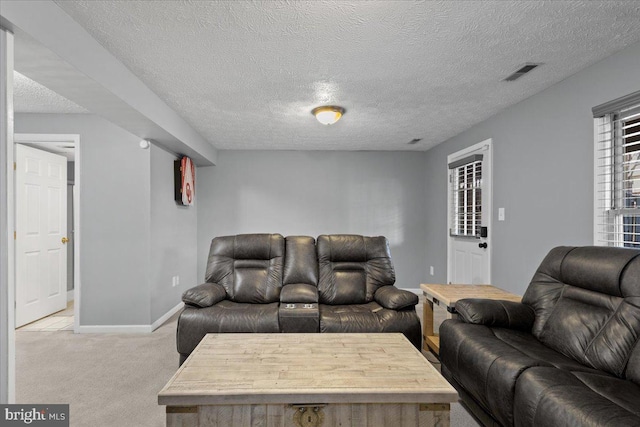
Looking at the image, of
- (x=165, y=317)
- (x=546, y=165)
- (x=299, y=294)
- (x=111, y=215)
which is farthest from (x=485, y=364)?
(x=111, y=215)

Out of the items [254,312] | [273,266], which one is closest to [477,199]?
[273,266]

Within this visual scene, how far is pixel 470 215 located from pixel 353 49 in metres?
2.89

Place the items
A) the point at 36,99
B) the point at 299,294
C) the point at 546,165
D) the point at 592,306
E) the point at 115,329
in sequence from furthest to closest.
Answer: the point at 115,329 < the point at 36,99 < the point at 546,165 < the point at 299,294 < the point at 592,306

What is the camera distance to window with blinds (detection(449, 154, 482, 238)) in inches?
165

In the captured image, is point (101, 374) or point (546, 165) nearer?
point (101, 374)

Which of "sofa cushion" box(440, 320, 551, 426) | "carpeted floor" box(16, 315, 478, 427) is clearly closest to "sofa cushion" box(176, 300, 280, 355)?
"carpeted floor" box(16, 315, 478, 427)

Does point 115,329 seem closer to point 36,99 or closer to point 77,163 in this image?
point 77,163

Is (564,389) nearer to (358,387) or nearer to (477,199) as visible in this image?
(358,387)

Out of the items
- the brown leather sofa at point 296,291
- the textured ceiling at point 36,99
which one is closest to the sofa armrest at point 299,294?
the brown leather sofa at point 296,291

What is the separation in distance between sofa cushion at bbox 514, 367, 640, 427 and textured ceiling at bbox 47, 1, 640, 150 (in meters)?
1.85

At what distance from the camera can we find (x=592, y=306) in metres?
2.03

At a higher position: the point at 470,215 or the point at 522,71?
the point at 522,71

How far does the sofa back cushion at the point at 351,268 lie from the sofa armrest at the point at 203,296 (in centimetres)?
91

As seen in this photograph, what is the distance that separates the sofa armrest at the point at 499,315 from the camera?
7.55 ft
